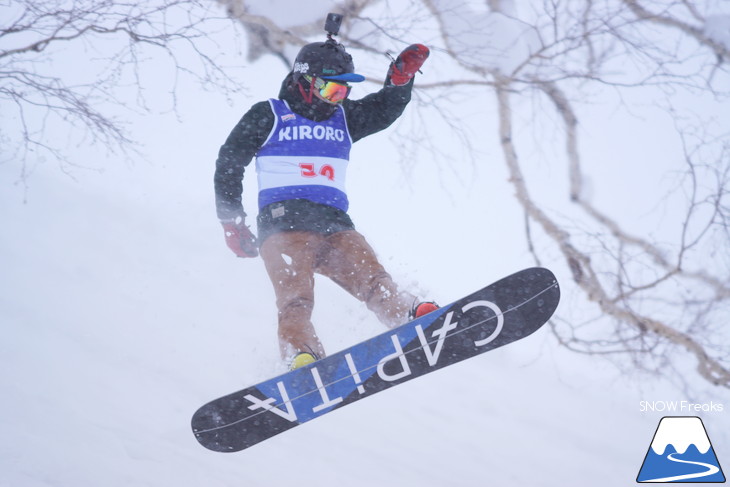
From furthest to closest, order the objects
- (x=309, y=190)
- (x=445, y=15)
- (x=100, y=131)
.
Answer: (x=445, y=15), (x=100, y=131), (x=309, y=190)

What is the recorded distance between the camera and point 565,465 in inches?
149

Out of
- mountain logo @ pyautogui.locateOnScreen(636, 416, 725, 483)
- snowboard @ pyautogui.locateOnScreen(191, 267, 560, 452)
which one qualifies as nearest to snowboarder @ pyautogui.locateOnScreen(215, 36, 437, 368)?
snowboard @ pyautogui.locateOnScreen(191, 267, 560, 452)

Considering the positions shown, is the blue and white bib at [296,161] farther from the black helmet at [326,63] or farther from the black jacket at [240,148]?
the black helmet at [326,63]

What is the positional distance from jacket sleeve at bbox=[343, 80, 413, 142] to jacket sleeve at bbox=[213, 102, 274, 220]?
0.40 meters

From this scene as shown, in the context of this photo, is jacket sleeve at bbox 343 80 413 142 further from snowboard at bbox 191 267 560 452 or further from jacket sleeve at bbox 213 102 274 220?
snowboard at bbox 191 267 560 452

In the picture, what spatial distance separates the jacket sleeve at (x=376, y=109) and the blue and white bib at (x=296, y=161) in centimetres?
17

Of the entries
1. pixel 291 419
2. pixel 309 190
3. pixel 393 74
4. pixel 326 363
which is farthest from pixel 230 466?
pixel 393 74

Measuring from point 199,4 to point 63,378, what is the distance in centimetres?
232

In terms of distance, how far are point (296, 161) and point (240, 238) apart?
43cm

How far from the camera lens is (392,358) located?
8.30 ft

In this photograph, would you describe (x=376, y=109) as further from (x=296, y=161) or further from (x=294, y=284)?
(x=294, y=284)

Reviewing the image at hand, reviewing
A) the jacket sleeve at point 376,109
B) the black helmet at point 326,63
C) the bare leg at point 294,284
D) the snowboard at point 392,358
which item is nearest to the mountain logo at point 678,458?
the snowboard at point 392,358

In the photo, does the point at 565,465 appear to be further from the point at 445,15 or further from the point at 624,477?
the point at 445,15

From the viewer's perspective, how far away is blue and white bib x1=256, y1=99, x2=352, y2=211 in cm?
270
